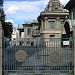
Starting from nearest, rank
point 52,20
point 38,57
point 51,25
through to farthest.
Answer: point 38,57 < point 52,20 < point 51,25

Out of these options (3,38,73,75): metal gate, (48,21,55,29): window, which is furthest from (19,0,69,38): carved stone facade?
(3,38,73,75): metal gate

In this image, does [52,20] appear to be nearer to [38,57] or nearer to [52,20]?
[52,20]

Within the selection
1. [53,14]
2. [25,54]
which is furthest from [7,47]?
[53,14]

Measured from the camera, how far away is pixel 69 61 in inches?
667

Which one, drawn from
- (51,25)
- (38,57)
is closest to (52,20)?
(51,25)

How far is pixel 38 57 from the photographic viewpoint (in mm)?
17266

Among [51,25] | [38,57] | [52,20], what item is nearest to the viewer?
[38,57]

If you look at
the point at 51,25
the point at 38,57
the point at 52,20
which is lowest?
the point at 38,57

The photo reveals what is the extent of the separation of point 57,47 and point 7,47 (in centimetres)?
→ 286

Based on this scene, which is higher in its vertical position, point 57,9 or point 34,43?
point 57,9

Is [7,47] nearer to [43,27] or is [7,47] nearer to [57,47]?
[57,47]

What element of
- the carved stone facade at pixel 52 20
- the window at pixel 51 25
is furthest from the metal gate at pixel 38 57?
the window at pixel 51 25

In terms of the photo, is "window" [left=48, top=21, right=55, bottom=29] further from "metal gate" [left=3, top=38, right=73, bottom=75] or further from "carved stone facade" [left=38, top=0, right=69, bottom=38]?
"metal gate" [left=3, top=38, right=73, bottom=75]

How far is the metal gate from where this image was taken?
1656 centimetres
